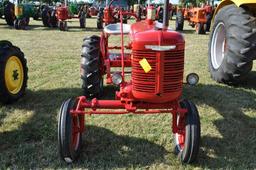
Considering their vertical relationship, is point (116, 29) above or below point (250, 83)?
above

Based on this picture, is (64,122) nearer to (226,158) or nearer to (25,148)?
(25,148)

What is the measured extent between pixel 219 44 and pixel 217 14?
58 centimetres

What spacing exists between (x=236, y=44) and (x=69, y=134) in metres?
3.04

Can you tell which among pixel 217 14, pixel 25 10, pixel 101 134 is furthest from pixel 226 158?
pixel 25 10

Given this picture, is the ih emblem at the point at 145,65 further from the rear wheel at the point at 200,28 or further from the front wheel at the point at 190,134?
the rear wheel at the point at 200,28

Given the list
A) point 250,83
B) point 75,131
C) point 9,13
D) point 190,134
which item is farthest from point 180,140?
point 9,13

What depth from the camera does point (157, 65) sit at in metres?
3.36

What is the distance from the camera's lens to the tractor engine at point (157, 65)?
333 centimetres

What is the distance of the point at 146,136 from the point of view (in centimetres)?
421

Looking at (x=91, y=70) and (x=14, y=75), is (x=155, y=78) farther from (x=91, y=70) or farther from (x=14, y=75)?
(x=14, y=75)

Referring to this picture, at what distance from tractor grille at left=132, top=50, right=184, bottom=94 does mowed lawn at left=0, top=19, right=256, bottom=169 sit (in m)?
0.72

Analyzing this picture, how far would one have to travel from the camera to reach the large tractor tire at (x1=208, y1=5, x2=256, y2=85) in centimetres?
528

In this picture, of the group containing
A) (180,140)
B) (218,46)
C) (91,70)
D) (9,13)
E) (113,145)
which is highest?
(9,13)

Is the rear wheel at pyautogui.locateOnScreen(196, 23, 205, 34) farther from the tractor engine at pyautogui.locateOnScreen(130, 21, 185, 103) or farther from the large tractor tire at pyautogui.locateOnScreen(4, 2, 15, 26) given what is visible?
the tractor engine at pyautogui.locateOnScreen(130, 21, 185, 103)
